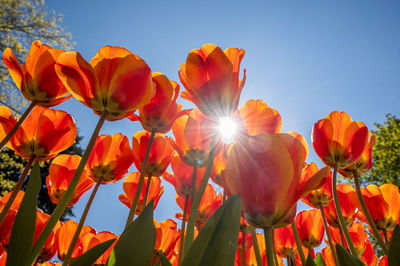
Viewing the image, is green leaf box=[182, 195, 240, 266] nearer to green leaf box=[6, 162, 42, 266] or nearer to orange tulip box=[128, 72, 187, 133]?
green leaf box=[6, 162, 42, 266]

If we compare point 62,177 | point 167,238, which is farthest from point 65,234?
point 167,238

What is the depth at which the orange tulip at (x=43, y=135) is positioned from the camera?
76 cm

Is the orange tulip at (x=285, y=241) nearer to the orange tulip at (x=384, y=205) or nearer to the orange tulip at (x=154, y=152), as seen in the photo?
the orange tulip at (x=384, y=205)

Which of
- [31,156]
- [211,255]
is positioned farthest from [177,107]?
[211,255]

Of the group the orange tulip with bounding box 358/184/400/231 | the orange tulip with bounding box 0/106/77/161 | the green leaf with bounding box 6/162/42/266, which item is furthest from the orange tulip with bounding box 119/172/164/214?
the orange tulip with bounding box 358/184/400/231

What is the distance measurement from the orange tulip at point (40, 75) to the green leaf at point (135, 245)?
448 mm

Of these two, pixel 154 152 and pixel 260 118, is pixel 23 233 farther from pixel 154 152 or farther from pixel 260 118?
pixel 260 118

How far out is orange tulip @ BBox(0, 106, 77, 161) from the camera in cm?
76

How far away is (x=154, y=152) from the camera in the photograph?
0.88 metres

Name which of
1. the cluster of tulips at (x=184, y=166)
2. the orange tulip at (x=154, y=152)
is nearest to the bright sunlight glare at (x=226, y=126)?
the cluster of tulips at (x=184, y=166)

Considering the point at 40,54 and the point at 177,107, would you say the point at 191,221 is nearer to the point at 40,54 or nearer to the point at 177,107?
the point at 177,107

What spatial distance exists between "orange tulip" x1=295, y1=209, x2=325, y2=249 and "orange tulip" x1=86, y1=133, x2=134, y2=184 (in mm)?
708

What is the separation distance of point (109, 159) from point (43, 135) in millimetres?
196

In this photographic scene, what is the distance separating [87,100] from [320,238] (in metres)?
1.00
